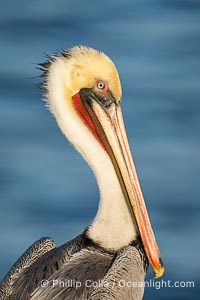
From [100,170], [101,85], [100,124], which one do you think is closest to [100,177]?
[100,170]

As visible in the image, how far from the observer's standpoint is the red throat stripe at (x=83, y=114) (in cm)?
805

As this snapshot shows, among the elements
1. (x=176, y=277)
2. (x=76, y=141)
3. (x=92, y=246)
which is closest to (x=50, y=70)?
(x=76, y=141)

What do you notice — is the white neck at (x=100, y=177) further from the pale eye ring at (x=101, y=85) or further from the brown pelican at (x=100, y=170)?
the pale eye ring at (x=101, y=85)

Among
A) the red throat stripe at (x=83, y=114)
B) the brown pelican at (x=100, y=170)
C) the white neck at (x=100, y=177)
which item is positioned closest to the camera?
the brown pelican at (x=100, y=170)

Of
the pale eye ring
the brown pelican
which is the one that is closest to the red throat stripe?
the brown pelican

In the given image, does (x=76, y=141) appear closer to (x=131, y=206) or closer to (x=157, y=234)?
(x=131, y=206)

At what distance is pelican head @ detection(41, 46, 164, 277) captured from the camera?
7.94 metres

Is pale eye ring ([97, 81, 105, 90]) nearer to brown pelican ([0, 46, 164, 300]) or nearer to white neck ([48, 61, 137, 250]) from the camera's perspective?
brown pelican ([0, 46, 164, 300])

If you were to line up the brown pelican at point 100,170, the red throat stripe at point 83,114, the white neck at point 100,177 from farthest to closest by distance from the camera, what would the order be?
the red throat stripe at point 83,114
the white neck at point 100,177
the brown pelican at point 100,170

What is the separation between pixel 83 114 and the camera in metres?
8.08

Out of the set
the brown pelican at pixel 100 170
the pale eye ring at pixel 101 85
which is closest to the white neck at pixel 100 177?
the brown pelican at pixel 100 170

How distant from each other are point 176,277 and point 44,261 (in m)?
3.17

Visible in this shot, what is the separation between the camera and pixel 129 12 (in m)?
16.4

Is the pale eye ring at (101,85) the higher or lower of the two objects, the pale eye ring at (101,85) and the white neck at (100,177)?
the higher
